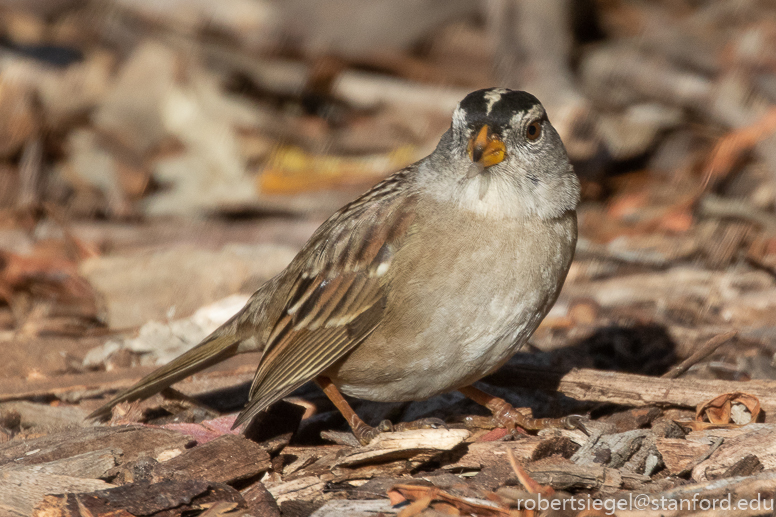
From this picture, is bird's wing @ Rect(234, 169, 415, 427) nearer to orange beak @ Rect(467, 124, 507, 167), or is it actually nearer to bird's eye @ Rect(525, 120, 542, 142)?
orange beak @ Rect(467, 124, 507, 167)

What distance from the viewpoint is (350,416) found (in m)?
4.41

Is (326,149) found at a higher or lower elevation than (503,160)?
lower

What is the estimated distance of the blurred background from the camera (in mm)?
5867

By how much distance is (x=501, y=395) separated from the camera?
16.2 ft

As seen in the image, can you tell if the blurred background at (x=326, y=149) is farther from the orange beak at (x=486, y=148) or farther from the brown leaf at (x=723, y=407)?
the orange beak at (x=486, y=148)

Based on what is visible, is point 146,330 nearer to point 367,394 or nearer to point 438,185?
point 367,394

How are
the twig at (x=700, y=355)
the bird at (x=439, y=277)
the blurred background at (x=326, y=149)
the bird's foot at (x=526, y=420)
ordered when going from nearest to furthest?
1. the bird at (x=439, y=277)
2. the bird's foot at (x=526, y=420)
3. the twig at (x=700, y=355)
4. the blurred background at (x=326, y=149)

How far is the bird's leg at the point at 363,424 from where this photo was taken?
4.27m

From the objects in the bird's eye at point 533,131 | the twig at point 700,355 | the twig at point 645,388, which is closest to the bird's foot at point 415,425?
the twig at point 645,388

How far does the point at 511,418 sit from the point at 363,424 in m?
0.74

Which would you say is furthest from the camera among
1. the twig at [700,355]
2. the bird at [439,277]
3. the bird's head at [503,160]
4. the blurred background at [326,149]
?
the blurred background at [326,149]

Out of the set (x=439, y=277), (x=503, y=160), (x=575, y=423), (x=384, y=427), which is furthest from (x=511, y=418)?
(x=503, y=160)

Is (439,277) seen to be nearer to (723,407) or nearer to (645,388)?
(645,388)

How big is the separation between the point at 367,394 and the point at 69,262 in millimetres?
3407
